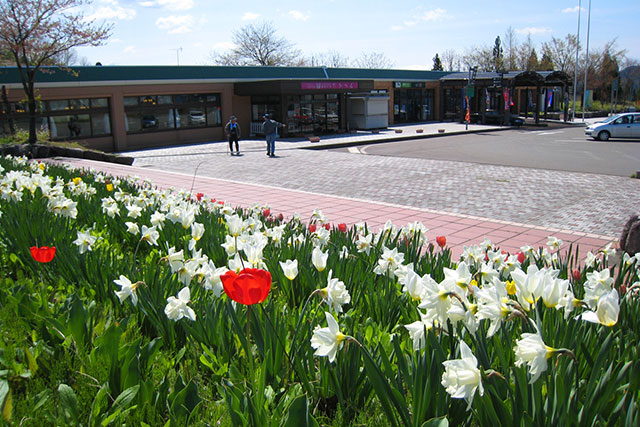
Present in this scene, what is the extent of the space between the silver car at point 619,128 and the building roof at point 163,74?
1554cm

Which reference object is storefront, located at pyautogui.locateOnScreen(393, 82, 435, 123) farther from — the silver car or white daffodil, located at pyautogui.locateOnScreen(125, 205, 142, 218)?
white daffodil, located at pyautogui.locateOnScreen(125, 205, 142, 218)

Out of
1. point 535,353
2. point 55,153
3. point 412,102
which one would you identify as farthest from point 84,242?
point 412,102

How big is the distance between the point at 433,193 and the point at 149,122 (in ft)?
63.2

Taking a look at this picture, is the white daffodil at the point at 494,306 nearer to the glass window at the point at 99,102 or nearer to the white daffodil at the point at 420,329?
the white daffodil at the point at 420,329

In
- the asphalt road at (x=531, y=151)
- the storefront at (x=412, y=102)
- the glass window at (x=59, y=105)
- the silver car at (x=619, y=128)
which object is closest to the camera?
the asphalt road at (x=531, y=151)

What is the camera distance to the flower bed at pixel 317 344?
1.86 metres

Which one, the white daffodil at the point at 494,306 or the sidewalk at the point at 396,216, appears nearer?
the white daffodil at the point at 494,306

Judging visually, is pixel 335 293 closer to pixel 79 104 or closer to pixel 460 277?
pixel 460 277

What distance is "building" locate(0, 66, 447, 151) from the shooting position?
2423 centimetres

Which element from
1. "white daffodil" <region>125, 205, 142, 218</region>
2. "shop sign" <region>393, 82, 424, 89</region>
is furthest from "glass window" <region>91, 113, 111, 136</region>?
"white daffodil" <region>125, 205, 142, 218</region>

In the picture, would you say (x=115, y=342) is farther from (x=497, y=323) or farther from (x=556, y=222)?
(x=556, y=222)

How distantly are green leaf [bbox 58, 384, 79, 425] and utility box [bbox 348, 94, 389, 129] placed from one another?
1245 inches

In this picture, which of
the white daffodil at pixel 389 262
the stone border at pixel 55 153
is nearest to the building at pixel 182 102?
the stone border at pixel 55 153

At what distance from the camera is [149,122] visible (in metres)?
27.3
